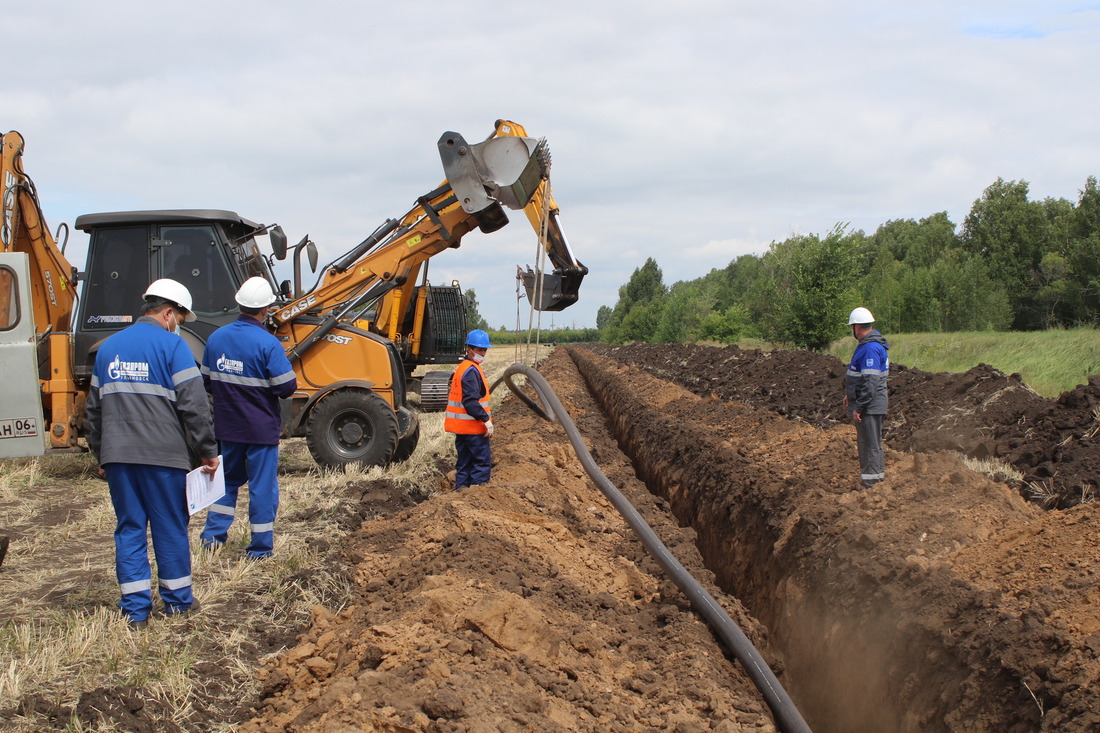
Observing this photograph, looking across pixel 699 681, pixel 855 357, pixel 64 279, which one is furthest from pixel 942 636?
pixel 64 279

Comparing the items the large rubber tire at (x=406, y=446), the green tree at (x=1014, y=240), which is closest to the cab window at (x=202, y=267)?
the large rubber tire at (x=406, y=446)

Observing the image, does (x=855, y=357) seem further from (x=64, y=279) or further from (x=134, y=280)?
(x=64, y=279)

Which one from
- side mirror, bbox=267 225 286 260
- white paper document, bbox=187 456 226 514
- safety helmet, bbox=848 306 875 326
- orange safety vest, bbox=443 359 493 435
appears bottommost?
white paper document, bbox=187 456 226 514

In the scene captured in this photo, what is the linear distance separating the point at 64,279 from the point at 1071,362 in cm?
1707

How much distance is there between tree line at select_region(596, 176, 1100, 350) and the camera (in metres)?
29.2

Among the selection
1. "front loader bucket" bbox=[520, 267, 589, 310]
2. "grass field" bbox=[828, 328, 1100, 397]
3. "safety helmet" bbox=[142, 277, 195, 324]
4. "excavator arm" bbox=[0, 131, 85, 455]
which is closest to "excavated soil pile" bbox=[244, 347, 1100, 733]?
"safety helmet" bbox=[142, 277, 195, 324]

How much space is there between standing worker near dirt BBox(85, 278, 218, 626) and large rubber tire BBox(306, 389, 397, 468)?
427cm

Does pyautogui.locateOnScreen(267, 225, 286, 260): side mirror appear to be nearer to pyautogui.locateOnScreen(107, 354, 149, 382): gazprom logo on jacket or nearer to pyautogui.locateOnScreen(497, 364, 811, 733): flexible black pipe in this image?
pyautogui.locateOnScreen(107, 354, 149, 382): gazprom logo on jacket

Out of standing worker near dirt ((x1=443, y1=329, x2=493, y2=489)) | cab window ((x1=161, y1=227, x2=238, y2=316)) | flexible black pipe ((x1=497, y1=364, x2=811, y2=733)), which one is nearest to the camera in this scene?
flexible black pipe ((x1=497, y1=364, x2=811, y2=733))

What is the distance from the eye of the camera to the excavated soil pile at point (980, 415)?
775 centimetres

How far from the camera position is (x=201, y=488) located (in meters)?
4.80

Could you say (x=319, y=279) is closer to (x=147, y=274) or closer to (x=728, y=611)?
(x=147, y=274)

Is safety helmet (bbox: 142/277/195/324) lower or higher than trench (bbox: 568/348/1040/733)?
higher

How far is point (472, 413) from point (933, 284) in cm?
4300
